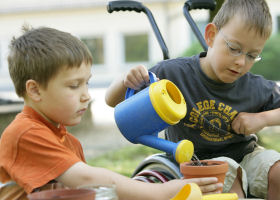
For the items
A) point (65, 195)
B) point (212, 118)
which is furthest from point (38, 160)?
point (212, 118)

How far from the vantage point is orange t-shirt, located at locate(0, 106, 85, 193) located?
1.31 metres

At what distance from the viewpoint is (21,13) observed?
1371 centimetres

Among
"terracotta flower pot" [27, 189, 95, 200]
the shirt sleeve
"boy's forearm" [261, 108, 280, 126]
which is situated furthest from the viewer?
"boy's forearm" [261, 108, 280, 126]

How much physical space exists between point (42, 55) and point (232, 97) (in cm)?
97

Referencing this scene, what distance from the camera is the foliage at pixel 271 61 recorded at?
35.7 feet

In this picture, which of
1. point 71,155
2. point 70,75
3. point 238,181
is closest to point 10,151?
point 71,155

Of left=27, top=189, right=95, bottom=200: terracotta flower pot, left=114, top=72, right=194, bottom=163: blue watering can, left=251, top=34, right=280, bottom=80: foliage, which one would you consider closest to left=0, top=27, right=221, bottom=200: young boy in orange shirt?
left=114, top=72, right=194, bottom=163: blue watering can

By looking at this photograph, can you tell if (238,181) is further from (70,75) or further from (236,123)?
(70,75)

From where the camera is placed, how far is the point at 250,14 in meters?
1.84

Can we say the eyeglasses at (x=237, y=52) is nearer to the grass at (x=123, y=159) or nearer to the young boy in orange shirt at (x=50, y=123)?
the young boy in orange shirt at (x=50, y=123)

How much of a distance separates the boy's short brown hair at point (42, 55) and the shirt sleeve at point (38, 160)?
0.61 feet

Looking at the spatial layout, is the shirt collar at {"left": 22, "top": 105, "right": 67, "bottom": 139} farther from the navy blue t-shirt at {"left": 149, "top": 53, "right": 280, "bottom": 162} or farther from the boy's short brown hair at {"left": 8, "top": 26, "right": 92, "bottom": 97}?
the navy blue t-shirt at {"left": 149, "top": 53, "right": 280, "bottom": 162}


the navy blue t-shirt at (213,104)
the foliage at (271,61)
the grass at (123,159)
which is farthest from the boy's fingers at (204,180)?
the foliage at (271,61)

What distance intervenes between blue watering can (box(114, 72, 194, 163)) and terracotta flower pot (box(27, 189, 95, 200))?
0.44 meters
